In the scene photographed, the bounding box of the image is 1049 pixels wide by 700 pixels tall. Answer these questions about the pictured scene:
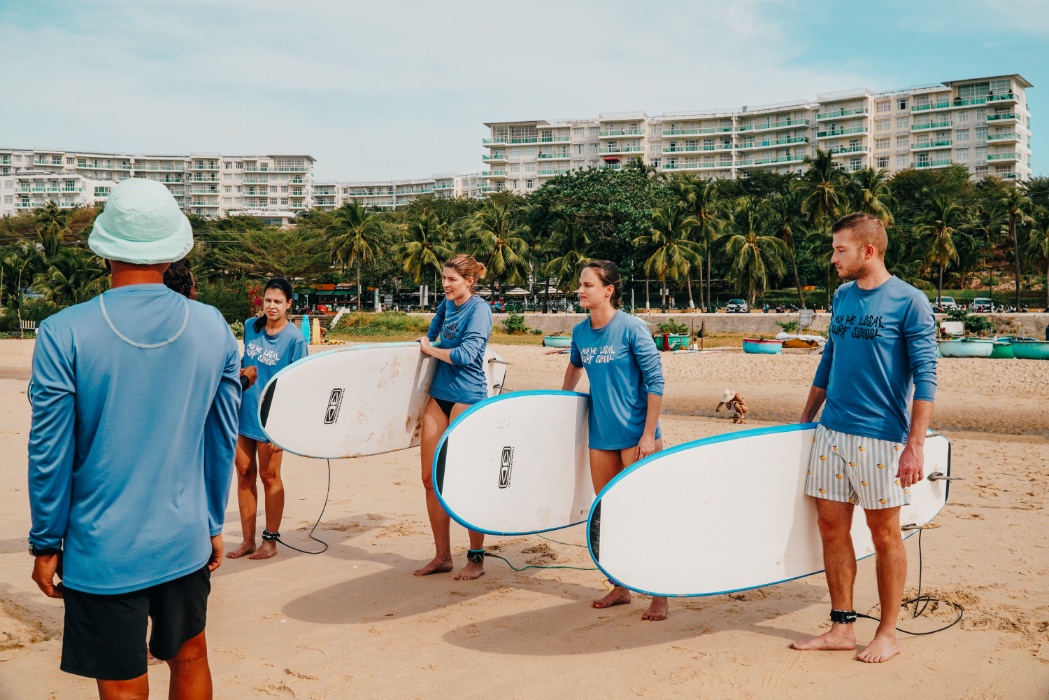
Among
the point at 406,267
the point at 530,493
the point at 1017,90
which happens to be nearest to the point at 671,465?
the point at 530,493

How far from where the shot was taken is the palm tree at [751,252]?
48.5 m

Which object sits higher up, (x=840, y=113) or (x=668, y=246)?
(x=840, y=113)

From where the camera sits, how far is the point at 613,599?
161 inches

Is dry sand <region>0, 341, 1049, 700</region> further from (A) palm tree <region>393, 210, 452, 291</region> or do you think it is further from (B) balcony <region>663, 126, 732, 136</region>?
(B) balcony <region>663, 126, 732, 136</region>

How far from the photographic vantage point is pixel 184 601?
6.65 ft

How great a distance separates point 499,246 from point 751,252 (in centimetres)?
1492

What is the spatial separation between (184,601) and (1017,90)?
334 feet

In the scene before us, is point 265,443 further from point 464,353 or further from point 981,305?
point 981,305

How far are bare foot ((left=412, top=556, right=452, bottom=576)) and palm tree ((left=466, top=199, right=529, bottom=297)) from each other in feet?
139

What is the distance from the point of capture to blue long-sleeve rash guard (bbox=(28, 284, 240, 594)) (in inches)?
72.1

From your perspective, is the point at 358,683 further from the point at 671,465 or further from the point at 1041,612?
the point at 1041,612

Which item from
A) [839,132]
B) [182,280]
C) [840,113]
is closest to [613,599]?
[182,280]

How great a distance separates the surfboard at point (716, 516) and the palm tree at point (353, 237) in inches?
1948

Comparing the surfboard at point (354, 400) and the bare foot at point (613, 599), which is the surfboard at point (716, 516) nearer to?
the bare foot at point (613, 599)
